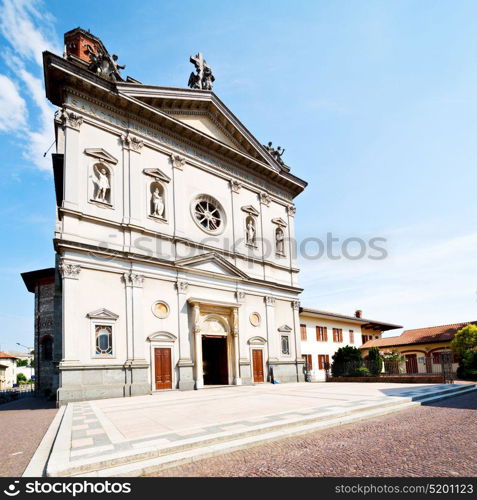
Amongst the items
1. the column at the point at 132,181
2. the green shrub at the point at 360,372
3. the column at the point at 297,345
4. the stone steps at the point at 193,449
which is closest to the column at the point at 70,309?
the column at the point at 132,181

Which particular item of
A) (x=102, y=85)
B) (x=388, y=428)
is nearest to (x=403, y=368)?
(x=388, y=428)

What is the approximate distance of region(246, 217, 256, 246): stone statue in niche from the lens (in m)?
26.3

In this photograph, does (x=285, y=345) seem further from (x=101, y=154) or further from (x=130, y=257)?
(x=101, y=154)

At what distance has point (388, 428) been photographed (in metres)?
8.59

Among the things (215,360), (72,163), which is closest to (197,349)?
(215,360)

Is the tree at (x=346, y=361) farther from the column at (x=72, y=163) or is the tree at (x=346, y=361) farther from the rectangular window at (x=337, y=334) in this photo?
the column at (x=72, y=163)

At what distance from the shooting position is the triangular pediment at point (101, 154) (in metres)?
19.1

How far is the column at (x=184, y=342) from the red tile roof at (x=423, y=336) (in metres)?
25.3

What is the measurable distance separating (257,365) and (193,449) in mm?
18045

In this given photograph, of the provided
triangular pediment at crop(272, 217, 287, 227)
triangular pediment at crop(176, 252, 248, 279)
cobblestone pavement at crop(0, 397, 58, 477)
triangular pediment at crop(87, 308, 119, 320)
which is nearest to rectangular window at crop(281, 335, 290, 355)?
triangular pediment at crop(176, 252, 248, 279)

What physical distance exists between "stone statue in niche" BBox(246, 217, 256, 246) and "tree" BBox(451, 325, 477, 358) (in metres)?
17.7

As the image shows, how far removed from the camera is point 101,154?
19531 mm

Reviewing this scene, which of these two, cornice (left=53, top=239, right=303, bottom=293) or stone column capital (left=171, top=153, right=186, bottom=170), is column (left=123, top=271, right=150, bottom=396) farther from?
stone column capital (left=171, top=153, right=186, bottom=170)
